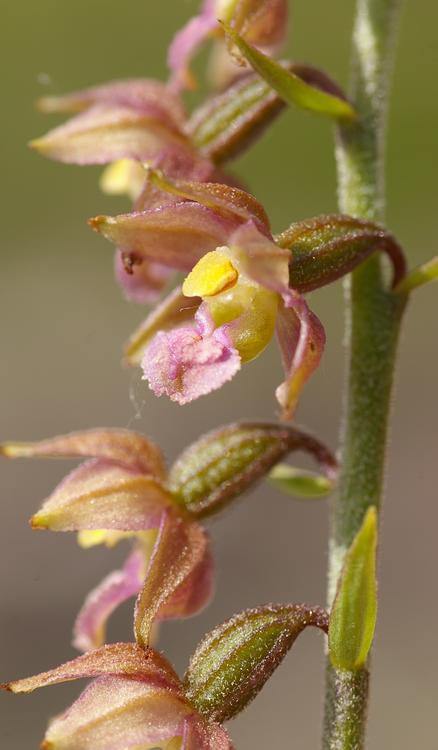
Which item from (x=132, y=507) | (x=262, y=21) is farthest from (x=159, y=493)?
(x=262, y=21)

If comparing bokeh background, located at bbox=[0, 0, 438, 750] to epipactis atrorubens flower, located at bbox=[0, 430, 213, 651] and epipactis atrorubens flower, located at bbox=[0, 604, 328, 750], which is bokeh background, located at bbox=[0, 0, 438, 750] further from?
epipactis atrorubens flower, located at bbox=[0, 604, 328, 750]

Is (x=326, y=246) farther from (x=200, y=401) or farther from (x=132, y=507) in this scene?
(x=200, y=401)

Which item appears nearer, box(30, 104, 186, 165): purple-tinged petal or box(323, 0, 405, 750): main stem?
box(323, 0, 405, 750): main stem

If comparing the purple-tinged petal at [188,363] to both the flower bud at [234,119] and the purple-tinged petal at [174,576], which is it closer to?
the purple-tinged petal at [174,576]

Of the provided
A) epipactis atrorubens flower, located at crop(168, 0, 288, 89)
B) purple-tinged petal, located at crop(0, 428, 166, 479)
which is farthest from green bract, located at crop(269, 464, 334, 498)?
epipactis atrorubens flower, located at crop(168, 0, 288, 89)

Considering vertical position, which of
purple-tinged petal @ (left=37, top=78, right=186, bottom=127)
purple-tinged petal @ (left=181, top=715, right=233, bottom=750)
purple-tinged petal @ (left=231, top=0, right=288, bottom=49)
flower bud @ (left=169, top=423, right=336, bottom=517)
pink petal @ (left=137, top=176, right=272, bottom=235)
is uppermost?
purple-tinged petal @ (left=37, top=78, right=186, bottom=127)

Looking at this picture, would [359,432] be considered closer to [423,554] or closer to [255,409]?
[423,554]
